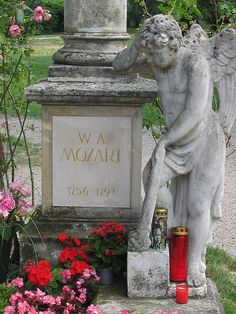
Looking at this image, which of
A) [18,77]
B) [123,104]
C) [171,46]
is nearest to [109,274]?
[123,104]

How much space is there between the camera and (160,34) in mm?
4359

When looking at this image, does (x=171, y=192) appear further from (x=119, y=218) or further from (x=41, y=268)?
(x=41, y=268)

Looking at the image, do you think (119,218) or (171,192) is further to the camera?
(119,218)

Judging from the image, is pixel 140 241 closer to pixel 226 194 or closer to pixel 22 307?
pixel 22 307

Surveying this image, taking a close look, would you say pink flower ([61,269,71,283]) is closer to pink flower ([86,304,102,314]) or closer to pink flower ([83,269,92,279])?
pink flower ([83,269,92,279])

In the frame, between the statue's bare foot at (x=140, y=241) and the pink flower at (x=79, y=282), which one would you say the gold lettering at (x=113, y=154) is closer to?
the statue's bare foot at (x=140, y=241)

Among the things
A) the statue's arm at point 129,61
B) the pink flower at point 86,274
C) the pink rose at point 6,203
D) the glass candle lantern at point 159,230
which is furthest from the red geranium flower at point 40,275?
the statue's arm at point 129,61

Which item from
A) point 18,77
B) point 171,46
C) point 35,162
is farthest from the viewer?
point 35,162

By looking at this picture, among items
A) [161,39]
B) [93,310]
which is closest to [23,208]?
[93,310]

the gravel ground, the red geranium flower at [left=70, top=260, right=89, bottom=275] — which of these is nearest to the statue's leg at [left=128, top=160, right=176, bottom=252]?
the red geranium flower at [left=70, top=260, right=89, bottom=275]

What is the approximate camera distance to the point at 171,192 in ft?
15.5

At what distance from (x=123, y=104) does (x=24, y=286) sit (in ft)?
4.28

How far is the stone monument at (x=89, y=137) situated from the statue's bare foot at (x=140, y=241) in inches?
23.8

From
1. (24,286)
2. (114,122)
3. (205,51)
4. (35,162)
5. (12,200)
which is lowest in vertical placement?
(35,162)
